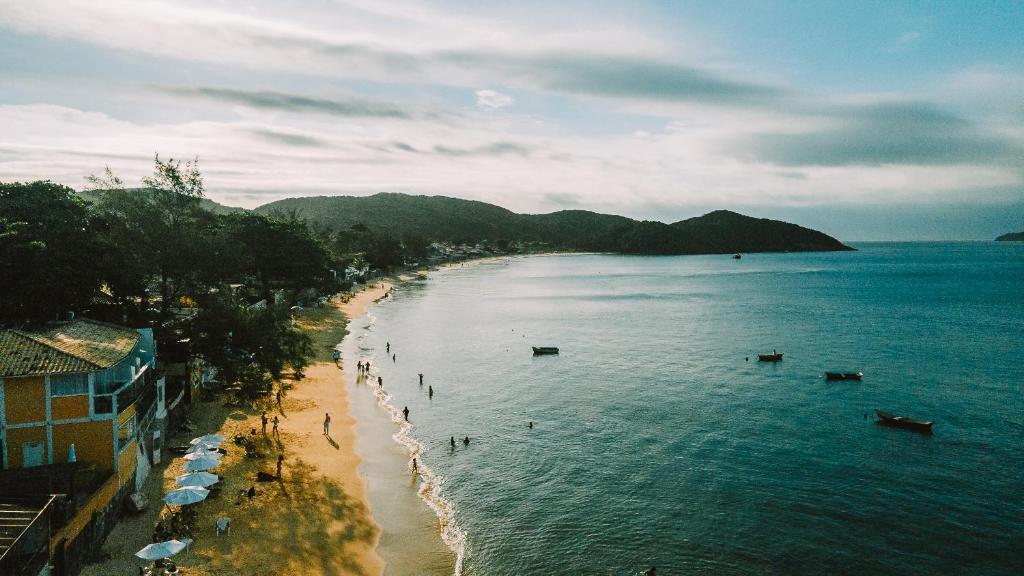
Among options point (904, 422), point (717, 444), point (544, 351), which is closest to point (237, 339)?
point (717, 444)

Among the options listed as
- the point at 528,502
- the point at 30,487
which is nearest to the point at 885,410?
the point at 528,502

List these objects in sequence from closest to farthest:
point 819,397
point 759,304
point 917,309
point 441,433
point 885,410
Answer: point 441,433, point 885,410, point 819,397, point 917,309, point 759,304

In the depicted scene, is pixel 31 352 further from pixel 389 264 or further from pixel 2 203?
pixel 389 264

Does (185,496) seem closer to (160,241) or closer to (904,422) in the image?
(160,241)

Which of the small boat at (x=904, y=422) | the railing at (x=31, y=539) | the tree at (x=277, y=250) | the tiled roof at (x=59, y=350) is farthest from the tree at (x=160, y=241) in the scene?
the small boat at (x=904, y=422)

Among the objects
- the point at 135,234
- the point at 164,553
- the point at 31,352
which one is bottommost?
the point at 164,553

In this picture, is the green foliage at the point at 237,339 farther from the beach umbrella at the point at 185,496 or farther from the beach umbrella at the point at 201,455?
the beach umbrella at the point at 185,496

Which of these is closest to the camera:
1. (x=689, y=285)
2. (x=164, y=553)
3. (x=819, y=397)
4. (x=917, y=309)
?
(x=164, y=553)
